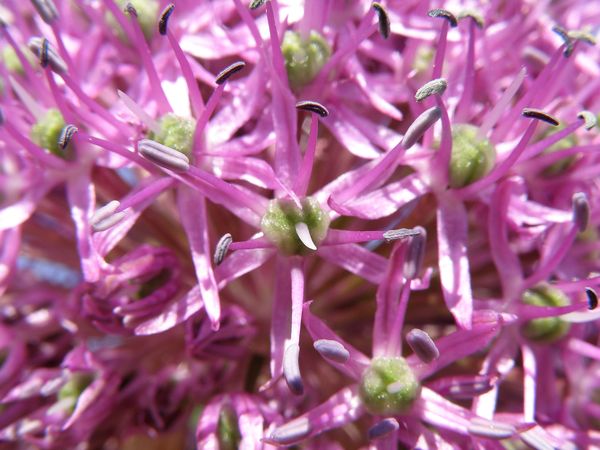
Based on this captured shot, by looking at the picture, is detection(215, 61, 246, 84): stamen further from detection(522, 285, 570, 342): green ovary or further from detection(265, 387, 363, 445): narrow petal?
detection(522, 285, 570, 342): green ovary

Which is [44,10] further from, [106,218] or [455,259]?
[455,259]

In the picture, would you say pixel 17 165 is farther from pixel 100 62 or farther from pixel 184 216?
pixel 184 216

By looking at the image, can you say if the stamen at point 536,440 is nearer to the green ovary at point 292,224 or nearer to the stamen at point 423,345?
the stamen at point 423,345

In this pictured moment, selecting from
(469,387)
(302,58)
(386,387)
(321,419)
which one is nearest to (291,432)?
(321,419)

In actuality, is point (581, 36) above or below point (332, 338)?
above

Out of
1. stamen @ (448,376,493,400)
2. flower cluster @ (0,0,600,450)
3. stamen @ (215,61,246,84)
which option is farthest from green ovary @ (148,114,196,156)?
stamen @ (448,376,493,400)
